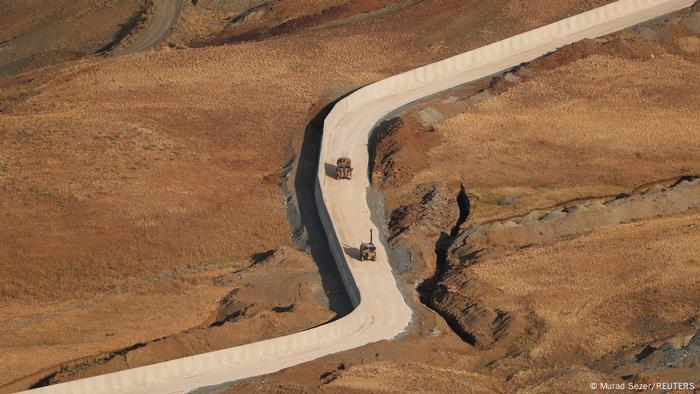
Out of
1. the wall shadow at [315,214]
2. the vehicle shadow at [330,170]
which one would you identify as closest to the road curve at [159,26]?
the wall shadow at [315,214]

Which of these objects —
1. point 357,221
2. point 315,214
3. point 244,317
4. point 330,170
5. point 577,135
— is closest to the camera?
point 244,317

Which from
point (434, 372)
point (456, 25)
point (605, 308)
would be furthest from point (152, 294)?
point (456, 25)

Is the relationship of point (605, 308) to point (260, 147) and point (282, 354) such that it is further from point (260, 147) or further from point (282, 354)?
point (260, 147)

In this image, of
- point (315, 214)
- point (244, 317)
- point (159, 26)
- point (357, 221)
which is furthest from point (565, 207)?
point (159, 26)

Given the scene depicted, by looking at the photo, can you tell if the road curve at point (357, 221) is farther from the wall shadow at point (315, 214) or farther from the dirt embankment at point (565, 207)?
the dirt embankment at point (565, 207)

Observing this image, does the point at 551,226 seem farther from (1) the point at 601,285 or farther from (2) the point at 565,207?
(1) the point at 601,285
